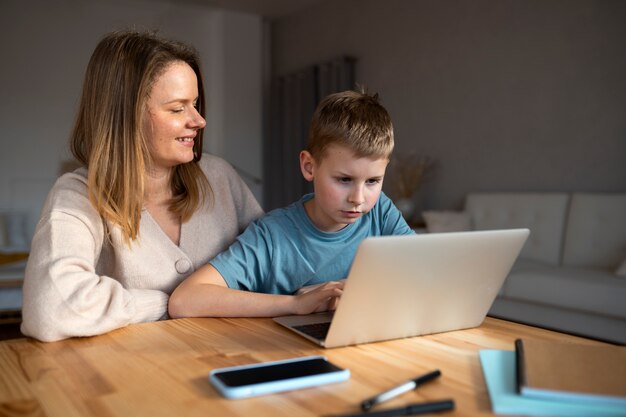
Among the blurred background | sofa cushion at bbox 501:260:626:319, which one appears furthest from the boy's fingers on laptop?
the blurred background

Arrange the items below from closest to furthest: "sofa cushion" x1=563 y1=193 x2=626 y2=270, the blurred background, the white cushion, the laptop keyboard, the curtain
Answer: the laptop keyboard < "sofa cushion" x1=563 y1=193 x2=626 y2=270 < the blurred background < the white cushion < the curtain

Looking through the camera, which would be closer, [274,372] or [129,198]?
[274,372]

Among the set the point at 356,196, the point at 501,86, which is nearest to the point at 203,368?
the point at 356,196

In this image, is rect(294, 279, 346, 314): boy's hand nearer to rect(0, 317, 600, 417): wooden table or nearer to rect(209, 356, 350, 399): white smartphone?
rect(0, 317, 600, 417): wooden table

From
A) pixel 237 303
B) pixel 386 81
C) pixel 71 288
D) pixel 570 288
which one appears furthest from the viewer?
pixel 386 81

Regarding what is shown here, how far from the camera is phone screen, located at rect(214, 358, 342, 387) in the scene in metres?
0.69

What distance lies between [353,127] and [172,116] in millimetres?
412

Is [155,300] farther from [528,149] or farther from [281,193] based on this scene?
[281,193]

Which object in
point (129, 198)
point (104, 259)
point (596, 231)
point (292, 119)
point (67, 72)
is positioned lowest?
point (596, 231)

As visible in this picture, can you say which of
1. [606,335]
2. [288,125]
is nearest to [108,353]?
[606,335]

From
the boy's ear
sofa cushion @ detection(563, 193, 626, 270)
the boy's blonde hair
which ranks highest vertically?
the boy's blonde hair

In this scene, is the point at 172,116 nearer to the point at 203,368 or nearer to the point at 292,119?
the point at 203,368

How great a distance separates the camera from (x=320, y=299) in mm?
1052

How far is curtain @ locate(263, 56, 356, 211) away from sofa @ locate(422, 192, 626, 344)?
2.01m
